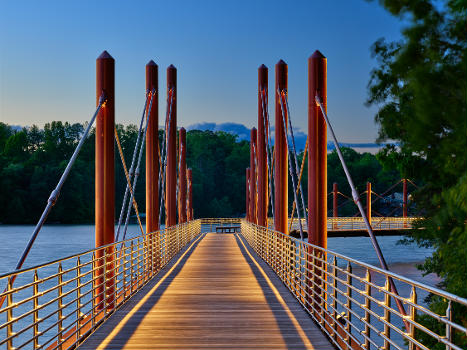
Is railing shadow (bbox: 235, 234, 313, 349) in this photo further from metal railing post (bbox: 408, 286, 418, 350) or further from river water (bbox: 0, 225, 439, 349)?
river water (bbox: 0, 225, 439, 349)

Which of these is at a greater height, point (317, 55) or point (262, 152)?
point (317, 55)

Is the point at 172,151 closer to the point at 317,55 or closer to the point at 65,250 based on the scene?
the point at 317,55

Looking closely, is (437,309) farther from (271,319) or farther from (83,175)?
(83,175)

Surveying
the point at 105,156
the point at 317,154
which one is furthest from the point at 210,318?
the point at 317,154

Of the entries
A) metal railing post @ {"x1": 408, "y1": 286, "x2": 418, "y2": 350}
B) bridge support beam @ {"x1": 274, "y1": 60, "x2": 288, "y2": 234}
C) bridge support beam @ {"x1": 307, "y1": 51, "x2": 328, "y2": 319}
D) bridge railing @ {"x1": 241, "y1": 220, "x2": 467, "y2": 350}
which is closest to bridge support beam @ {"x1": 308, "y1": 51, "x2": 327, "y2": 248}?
bridge support beam @ {"x1": 307, "y1": 51, "x2": 328, "y2": 319}

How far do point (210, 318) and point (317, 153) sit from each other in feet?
12.8

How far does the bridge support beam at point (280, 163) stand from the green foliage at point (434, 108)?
490cm

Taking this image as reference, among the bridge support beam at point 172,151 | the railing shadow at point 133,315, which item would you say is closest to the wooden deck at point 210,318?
the railing shadow at point 133,315

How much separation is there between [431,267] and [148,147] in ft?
25.0

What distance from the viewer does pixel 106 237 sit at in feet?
32.5

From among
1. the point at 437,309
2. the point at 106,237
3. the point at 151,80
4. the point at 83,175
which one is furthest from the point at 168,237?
the point at 83,175

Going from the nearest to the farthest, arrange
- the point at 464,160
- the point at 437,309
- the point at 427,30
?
the point at 464,160, the point at 427,30, the point at 437,309

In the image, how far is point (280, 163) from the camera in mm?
17156

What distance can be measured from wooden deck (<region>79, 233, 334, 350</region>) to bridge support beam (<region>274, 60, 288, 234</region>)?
434 cm
